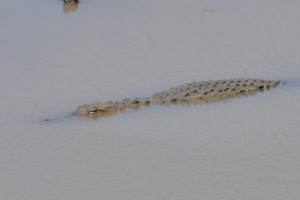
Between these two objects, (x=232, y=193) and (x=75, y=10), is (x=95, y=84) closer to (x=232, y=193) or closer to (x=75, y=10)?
(x=232, y=193)

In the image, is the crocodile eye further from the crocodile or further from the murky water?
the murky water

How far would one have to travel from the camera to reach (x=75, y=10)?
13391 millimetres

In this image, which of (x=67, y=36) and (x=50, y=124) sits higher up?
(x=67, y=36)

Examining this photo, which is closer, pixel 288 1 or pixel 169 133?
pixel 169 133

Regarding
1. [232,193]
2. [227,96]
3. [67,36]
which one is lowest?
[232,193]

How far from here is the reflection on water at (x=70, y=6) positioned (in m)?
13.4

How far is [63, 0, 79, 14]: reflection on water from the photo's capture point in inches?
527

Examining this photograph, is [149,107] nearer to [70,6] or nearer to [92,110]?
[92,110]

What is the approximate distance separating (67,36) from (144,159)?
171 inches

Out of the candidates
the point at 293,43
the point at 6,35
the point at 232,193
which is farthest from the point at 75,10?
the point at 232,193

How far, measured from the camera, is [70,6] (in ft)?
44.6

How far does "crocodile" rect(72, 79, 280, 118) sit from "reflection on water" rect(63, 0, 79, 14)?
449 cm

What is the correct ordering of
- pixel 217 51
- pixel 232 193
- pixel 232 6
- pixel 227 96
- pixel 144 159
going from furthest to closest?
pixel 232 6, pixel 217 51, pixel 227 96, pixel 144 159, pixel 232 193

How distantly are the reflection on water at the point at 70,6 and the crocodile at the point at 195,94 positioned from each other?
4.49m
